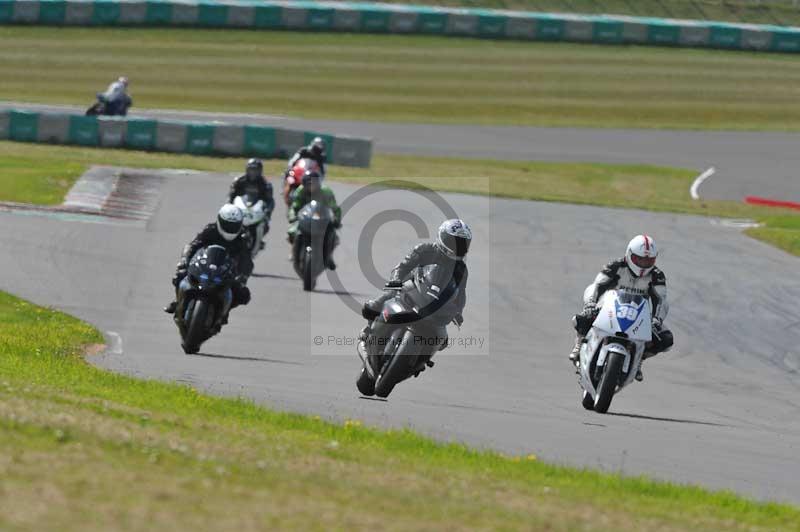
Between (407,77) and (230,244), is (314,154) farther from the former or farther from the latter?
(407,77)

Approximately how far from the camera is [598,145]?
152 ft

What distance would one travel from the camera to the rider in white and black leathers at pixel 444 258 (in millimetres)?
13094

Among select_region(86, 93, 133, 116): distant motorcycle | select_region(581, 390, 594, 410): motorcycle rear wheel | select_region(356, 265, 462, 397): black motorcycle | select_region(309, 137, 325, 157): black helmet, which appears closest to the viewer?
select_region(356, 265, 462, 397): black motorcycle

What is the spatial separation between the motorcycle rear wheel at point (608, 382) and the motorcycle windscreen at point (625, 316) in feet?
0.87

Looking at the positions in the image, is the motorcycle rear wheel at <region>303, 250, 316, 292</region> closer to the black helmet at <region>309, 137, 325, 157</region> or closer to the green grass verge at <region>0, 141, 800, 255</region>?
the black helmet at <region>309, 137, 325, 157</region>

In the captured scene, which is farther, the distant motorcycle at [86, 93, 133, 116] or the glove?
the distant motorcycle at [86, 93, 133, 116]

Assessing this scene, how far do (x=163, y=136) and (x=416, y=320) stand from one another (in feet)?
88.6

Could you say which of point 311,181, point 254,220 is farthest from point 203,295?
point 311,181

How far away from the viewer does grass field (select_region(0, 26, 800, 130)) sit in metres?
51.1

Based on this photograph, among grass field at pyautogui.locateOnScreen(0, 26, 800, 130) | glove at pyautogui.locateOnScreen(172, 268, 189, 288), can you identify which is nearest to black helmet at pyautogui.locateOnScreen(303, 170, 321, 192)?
glove at pyautogui.locateOnScreen(172, 268, 189, 288)

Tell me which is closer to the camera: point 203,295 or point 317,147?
point 203,295

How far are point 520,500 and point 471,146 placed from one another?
36.8 m

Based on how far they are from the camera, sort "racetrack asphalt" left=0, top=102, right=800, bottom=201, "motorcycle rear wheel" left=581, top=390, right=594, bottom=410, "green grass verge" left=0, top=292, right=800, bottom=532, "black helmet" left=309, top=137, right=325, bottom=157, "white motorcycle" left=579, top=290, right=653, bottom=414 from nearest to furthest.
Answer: "green grass verge" left=0, top=292, right=800, bottom=532
"white motorcycle" left=579, top=290, right=653, bottom=414
"motorcycle rear wheel" left=581, top=390, right=594, bottom=410
"black helmet" left=309, top=137, right=325, bottom=157
"racetrack asphalt" left=0, top=102, right=800, bottom=201

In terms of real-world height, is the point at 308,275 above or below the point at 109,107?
below
